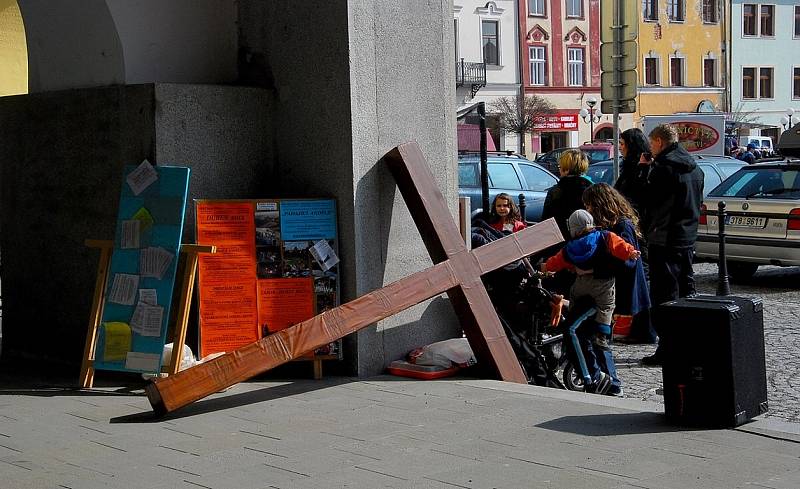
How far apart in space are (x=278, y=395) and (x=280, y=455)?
165cm

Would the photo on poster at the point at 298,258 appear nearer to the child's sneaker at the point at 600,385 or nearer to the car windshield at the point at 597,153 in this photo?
the child's sneaker at the point at 600,385

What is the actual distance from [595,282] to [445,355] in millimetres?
1168

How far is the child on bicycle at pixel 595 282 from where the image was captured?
7.86 m

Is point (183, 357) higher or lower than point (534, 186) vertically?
lower

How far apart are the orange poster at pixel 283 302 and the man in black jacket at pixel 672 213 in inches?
134

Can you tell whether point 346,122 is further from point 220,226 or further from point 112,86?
point 112,86

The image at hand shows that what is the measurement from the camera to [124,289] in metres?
7.62

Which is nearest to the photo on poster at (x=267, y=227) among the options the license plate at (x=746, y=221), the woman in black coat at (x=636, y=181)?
the woman in black coat at (x=636, y=181)

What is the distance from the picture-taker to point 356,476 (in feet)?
17.6

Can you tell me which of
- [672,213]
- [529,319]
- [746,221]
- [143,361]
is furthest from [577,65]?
[143,361]

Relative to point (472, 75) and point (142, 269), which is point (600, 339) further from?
point (472, 75)

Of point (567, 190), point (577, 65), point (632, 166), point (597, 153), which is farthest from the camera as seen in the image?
point (577, 65)

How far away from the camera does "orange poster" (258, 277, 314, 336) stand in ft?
25.8

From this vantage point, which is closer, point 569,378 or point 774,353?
point 569,378
